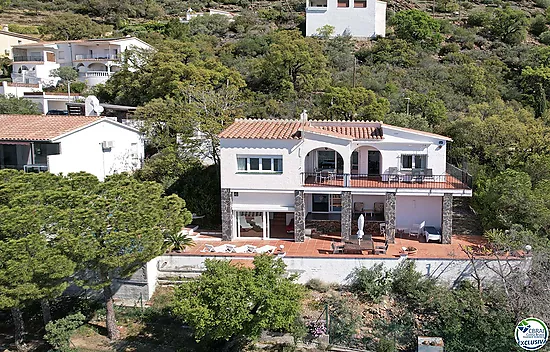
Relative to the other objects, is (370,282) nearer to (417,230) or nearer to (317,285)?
(317,285)

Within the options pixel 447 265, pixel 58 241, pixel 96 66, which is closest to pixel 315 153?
pixel 447 265

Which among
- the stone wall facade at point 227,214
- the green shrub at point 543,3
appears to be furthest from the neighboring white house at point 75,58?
the green shrub at point 543,3

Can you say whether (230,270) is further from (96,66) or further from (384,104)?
(96,66)

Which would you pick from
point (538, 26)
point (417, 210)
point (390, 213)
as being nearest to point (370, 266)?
point (390, 213)

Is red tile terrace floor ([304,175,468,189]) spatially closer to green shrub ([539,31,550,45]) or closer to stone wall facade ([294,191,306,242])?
stone wall facade ([294,191,306,242])

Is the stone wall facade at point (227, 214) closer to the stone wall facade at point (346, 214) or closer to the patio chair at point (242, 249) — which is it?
the patio chair at point (242, 249)
